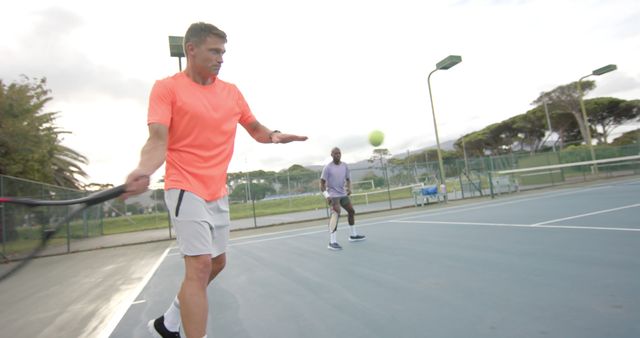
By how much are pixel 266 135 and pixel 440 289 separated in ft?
6.51

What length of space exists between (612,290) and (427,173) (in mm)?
16184

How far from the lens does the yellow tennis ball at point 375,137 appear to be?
1429 cm

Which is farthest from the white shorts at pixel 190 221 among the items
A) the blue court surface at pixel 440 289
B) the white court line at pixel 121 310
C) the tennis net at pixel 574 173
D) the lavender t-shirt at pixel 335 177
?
the tennis net at pixel 574 173

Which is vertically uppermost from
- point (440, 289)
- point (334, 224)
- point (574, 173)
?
point (574, 173)

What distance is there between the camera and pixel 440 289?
321 centimetres

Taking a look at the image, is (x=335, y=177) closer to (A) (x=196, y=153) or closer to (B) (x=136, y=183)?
(A) (x=196, y=153)

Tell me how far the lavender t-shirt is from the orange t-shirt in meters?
4.77

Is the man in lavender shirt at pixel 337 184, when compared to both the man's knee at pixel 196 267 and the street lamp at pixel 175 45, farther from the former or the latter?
the man's knee at pixel 196 267

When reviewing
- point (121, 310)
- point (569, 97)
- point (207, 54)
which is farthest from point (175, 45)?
point (569, 97)

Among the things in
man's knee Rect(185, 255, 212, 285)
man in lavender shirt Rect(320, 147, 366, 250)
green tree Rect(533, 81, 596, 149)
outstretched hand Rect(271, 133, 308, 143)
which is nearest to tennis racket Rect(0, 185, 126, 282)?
man's knee Rect(185, 255, 212, 285)

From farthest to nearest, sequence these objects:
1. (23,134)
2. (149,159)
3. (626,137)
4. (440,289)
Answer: (626,137) < (23,134) < (440,289) < (149,159)

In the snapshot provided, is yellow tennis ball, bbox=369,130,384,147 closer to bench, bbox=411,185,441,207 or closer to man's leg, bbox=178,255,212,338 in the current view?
bench, bbox=411,185,441,207

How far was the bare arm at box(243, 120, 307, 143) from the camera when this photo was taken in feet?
8.50

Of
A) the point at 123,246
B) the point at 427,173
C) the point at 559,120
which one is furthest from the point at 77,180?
the point at 559,120
